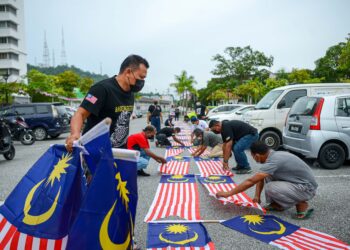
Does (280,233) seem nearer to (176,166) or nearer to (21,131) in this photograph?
(176,166)

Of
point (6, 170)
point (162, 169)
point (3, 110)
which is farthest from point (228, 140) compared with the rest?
point (3, 110)

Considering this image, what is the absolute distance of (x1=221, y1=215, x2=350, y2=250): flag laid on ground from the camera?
9.68ft

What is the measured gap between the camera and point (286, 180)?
383cm

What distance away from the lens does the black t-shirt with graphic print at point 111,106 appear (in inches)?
96.0

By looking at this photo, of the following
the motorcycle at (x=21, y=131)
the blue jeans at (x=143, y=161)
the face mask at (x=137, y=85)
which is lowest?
the blue jeans at (x=143, y=161)

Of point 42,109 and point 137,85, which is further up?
point 137,85

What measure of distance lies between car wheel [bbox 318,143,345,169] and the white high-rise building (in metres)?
47.6

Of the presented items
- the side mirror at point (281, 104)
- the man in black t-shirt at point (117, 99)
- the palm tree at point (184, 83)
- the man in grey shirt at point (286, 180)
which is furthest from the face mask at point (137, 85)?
the palm tree at point (184, 83)

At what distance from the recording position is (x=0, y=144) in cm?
797

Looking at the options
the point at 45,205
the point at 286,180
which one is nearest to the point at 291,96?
the point at 286,180

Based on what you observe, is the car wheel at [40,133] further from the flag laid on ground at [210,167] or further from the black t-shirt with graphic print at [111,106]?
the black t-shirt with graphic print at [111,106]

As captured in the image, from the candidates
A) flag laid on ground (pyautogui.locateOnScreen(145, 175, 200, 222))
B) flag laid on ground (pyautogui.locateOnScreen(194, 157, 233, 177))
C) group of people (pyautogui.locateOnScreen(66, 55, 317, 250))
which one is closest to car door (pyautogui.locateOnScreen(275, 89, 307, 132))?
flag laid on ground (pyautogui.locateOnScreen(194, 157, 233, 177))

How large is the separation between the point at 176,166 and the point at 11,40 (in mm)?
51056

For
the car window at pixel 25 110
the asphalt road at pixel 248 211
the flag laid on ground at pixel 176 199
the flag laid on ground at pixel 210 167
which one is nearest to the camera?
the asphalt road at pixel 248 211
